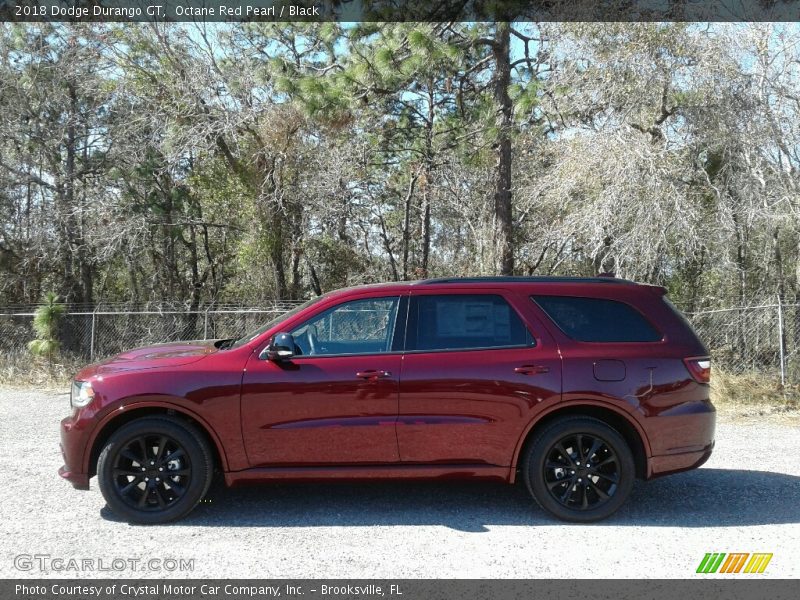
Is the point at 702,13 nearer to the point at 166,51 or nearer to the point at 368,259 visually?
the point at 368,259

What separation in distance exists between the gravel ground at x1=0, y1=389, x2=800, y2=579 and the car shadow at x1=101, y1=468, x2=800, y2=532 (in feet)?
0.05

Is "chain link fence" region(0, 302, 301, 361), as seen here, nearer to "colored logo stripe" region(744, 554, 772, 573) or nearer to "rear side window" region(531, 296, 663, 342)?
"rear side window" region(531, 296, 663, 342)

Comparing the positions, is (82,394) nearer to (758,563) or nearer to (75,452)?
(75,452)

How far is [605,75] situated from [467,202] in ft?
22.2

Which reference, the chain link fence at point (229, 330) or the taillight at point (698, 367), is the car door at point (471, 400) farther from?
the chain link fence at point (229, 330)

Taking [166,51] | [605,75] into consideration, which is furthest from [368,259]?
[605,75]

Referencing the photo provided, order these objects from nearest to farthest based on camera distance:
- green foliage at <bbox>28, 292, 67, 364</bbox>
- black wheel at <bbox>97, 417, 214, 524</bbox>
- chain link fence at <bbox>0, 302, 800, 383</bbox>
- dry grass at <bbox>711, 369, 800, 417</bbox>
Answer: black wheel at <bbox>97, 417, 214, 524</bbox> < dry grass at <bbox>711, 369, 800, 417</bbox> < chain link fence at <bbox>0, 302, 800, 383</bbox> < green foliage at <bbox>28, 292, 67, 364</bbox>

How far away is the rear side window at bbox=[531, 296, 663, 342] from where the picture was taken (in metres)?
5.64

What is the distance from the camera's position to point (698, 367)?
18.4 feet

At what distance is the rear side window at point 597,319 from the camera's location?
5.64 metres

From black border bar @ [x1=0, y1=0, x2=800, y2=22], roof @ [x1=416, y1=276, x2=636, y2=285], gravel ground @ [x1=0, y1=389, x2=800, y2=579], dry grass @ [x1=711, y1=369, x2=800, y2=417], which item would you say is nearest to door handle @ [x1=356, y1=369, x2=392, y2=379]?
roof @ [x1=416, y1=276, x2=636, y2=285]

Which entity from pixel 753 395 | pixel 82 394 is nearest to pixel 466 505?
pixel 82 394
